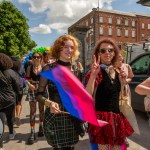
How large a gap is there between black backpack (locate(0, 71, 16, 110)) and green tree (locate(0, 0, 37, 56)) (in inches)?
1297

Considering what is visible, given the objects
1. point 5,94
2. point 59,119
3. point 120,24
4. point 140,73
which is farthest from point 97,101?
point 120,24


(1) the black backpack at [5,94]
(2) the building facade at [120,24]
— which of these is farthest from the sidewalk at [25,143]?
(2) the building facade at [120,24]

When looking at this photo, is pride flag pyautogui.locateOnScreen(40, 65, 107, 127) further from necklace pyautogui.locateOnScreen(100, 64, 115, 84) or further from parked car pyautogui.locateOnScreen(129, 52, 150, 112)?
parked car pyautogui.locateOnScreen(129, 52, 150, 112)

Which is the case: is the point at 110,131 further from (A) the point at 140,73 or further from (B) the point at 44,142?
(A) the point at 140,73

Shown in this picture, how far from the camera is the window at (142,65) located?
657 cm

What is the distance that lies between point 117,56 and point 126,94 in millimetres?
417

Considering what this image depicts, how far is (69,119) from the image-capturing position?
102 inches

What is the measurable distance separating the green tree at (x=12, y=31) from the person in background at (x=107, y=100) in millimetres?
35431

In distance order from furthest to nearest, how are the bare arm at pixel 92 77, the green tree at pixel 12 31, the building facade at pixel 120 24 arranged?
1. the building facade at pixel 120 24
2. the green tree at pixel 12 31
3. the bare arm at pixel 92 77

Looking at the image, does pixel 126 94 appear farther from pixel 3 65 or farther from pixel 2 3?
pixel 2 3

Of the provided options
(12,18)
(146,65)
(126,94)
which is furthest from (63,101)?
(12,18)

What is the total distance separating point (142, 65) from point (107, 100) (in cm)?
448

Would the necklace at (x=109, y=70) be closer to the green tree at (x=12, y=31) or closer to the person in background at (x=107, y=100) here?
the person in background at (x=107, y=100)

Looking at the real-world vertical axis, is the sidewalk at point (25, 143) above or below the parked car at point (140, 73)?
below
